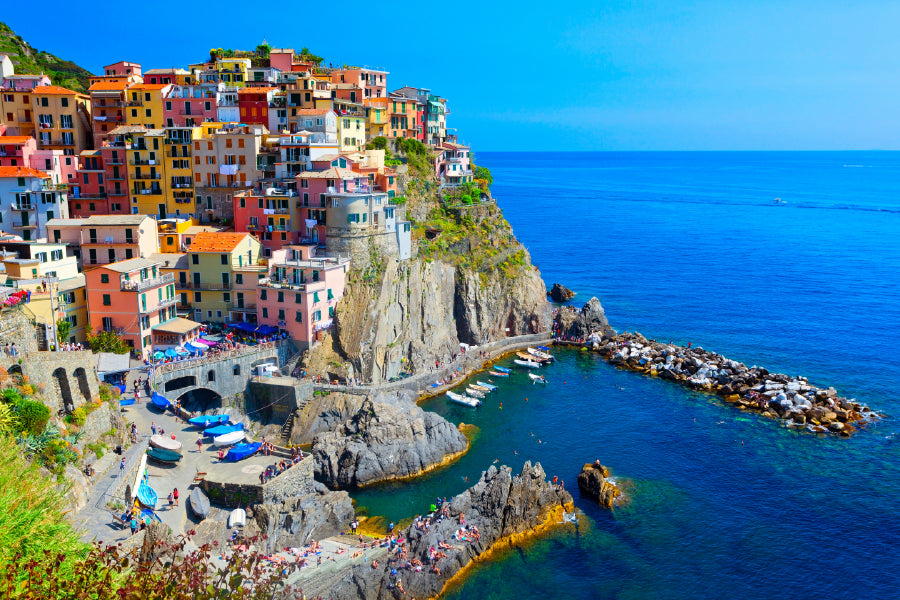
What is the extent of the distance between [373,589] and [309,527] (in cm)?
655

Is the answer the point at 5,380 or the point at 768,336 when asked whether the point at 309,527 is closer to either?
the point at 5,380

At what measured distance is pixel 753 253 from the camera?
454 ft

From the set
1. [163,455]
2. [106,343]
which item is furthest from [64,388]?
[106,343]

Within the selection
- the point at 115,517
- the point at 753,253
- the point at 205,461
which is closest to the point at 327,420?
the point at 205,461

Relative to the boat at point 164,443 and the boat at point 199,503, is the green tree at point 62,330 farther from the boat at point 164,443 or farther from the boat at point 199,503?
the boat at point 199,503

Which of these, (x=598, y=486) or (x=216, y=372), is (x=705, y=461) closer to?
(x=598, y=486)

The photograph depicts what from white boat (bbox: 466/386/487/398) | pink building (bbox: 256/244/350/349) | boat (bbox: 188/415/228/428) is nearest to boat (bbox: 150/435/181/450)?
boat (bbox: 188/415/228/428)

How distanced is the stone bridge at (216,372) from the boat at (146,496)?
13.0 m

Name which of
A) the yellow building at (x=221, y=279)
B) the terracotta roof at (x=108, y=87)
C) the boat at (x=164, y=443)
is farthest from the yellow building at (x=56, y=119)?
the boat at (x=164, y=443)

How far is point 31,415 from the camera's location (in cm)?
3716

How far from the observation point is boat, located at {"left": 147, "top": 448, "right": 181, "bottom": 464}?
45.2 metres

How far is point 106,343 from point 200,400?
8.47m

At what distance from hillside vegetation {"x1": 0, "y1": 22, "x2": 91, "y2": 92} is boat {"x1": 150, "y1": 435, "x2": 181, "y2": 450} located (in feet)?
259

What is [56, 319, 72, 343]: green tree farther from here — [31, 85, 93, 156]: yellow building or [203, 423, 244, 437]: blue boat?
[31, 85, 93, 156]: yellow building
